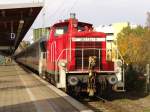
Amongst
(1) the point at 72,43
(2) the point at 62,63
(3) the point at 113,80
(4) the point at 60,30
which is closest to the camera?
(2) the point at 62,63

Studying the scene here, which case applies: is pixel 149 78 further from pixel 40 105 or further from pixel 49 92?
pixel 40 105

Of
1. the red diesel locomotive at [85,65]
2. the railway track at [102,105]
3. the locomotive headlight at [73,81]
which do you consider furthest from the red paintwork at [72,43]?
the railway track at [102,105]

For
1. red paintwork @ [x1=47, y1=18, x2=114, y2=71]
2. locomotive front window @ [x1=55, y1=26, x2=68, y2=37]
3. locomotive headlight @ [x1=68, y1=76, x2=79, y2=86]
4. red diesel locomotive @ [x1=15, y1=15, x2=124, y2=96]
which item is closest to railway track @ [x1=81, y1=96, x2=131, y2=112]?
red diesel locomotive @ [x1=15, y1=15, x2=124, y2=96]

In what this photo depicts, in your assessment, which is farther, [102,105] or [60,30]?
[60,30]

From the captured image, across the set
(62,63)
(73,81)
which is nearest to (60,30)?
(62,63)

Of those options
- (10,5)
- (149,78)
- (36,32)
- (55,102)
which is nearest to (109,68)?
(55,102)

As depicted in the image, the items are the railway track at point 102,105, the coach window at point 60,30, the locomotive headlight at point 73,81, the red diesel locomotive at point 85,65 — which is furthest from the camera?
the coach window at point 60,30

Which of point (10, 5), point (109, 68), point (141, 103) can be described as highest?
point (10, 5)

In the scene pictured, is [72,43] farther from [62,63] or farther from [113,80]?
[113,80]

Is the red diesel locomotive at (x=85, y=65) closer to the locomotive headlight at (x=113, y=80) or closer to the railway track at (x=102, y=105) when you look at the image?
the locomotive headlight at (x=113, y=80)

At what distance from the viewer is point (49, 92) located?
2045 cm

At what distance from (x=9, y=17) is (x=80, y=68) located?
20358 mm

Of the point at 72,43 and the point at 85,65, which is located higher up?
the point at 72,43

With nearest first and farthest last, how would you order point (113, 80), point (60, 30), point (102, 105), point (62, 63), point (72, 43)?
1. point (102, 105)
2. point (62, 63)
3. point (113, 80)
4. point (72, 43)
5. point (60, 30)
